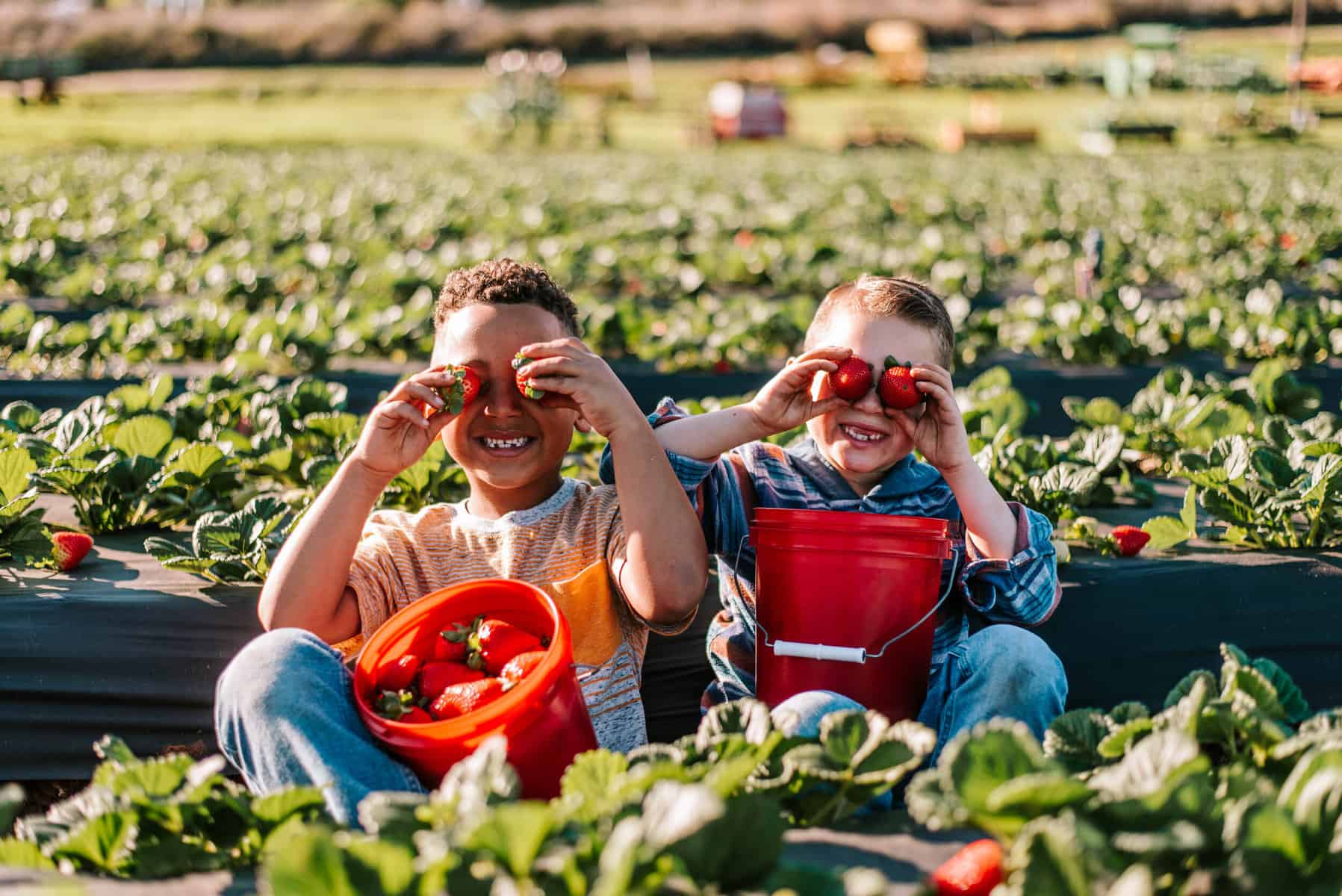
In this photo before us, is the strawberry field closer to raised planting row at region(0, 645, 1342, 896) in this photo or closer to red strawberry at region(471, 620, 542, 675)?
raised planting row at region(0, 645, 1342, 896)

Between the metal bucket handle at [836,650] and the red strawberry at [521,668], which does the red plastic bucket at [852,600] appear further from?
the red strawberry at [521,668]

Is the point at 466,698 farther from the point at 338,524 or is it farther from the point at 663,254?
the point at 663,254

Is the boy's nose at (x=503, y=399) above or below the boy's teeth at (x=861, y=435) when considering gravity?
above

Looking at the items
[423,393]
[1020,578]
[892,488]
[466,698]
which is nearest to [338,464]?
[423,393]

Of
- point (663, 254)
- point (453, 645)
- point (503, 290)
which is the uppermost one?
point (503, 290)

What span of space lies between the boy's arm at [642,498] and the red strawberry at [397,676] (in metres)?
0.43

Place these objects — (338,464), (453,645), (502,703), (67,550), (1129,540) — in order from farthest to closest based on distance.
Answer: (338,464) → (1129,540) → (67,550) → (453,645) → (502,703)

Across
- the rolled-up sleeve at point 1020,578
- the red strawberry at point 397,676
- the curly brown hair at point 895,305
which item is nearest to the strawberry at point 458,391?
the red strawberry at point 397,676

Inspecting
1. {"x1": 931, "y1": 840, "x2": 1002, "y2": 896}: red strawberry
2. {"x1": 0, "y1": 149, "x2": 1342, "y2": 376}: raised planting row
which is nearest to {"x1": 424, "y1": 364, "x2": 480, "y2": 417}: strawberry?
{"x1": 931, "y1": 840, "x2": 1002, "y2": 896}: red strawberry

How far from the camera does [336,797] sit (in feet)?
6.71

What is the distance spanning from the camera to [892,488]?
265cm

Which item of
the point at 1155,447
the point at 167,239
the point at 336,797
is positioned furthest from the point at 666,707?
the point at 167,239

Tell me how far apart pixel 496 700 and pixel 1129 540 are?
1.75 m

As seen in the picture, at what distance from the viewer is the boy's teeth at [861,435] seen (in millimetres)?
2572
